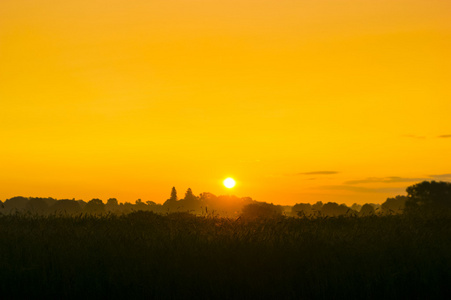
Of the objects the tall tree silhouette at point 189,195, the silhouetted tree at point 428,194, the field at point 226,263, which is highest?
the tall tree silhouette at point 189,195

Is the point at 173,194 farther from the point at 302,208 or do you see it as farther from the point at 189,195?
the point at 302,208

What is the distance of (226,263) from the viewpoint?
10.2 metres

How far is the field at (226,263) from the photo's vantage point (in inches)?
366

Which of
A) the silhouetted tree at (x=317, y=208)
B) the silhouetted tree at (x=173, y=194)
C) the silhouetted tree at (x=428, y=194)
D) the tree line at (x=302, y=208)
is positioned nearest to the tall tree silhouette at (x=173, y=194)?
the silhouetted tree at (x=173, y=194)

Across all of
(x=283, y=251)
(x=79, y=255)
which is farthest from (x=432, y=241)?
(x=79, y=255)

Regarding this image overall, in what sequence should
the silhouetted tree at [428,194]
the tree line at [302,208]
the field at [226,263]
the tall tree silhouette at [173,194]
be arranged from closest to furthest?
the field at [226,263] → the tree line at [302,208] → the silhouetted tree at [428,194] → the tall tree silhouette at [173,194]

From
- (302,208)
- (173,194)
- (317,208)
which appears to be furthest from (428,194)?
(173,194)

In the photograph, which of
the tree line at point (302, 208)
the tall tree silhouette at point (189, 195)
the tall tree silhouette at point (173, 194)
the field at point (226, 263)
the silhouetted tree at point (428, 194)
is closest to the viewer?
the field at point (226, 263)

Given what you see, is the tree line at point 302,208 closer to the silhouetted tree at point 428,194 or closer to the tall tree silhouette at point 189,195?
the silhouetted tree at point 428,194

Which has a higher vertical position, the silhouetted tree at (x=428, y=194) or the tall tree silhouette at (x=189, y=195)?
the tall tree silhouette at (x=189, y=195)

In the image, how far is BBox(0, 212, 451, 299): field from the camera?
366 inches

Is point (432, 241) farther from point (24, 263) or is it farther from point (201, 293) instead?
point (24, 263)

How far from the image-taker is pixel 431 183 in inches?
1554

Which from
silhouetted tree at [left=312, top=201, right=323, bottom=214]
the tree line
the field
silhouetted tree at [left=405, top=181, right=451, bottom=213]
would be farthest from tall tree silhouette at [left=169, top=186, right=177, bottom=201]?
the field
